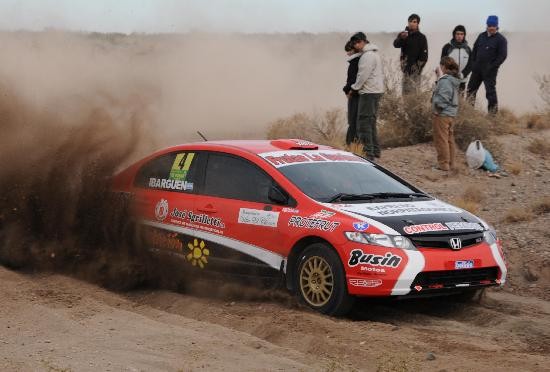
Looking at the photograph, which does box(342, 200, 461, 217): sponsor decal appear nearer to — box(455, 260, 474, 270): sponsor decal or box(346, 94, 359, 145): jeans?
box(455, 260, 474, 270): sponsor decal

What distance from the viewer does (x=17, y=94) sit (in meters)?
11.8

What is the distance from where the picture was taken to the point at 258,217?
9.05 meters

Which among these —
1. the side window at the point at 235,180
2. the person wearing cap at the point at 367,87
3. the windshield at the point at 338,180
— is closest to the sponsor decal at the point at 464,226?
the windshield at the point at 338,180

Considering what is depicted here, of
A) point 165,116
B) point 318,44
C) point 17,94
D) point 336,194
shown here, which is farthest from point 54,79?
point 318,44

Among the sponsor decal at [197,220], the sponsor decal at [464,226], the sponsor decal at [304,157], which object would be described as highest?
the sponsor decal at [304,157]

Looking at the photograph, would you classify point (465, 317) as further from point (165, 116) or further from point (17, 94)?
point (165, 116)

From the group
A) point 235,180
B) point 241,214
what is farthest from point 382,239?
point 235,180

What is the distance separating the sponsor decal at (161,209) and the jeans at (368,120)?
567cm

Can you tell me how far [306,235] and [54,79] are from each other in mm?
18425

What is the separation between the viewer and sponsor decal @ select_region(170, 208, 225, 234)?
9.38 m

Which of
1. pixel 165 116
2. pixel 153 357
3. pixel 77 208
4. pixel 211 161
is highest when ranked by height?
pixel 165 116

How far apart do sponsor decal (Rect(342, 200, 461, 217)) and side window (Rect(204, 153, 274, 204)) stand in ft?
3.03

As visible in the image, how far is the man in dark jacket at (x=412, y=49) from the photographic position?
17.9m

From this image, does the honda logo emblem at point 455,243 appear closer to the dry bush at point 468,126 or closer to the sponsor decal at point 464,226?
the sponsor decal at point 464,226
